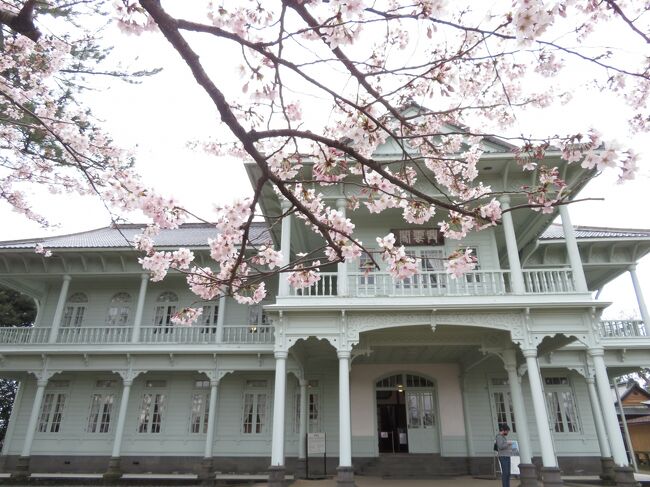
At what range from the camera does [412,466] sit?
12.6 m

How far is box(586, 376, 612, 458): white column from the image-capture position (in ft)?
42.5

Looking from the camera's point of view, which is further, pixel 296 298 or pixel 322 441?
pixel 322 441

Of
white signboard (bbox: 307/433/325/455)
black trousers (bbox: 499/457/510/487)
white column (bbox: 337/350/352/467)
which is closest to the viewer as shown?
black trousers (bbox: 499/457/510/487)

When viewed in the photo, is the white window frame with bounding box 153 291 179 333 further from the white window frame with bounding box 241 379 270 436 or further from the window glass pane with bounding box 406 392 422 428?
the window glass pane with bounding box 406 392 422 428

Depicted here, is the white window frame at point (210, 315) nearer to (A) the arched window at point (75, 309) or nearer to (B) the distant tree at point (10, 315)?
(A) the arched window at point (75, 309)

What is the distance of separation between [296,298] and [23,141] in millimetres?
6177

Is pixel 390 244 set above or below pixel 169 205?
below

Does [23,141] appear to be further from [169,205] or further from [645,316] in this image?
[645,316]

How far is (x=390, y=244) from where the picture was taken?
408 cm

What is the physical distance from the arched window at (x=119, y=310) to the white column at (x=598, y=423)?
15.1m

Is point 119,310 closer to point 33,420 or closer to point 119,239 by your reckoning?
point 119,239

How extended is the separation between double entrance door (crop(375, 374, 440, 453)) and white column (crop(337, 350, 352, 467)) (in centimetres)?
427

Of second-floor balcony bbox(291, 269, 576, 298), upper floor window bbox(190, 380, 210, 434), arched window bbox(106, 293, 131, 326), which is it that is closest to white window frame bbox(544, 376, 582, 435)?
second-floor balcony bbox(291, 269, 576, 298)

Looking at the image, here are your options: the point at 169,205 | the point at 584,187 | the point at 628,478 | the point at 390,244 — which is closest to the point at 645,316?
the point at 584,187
